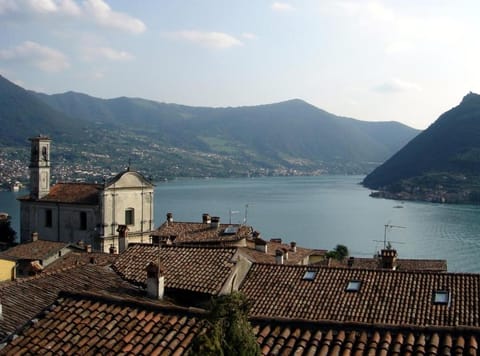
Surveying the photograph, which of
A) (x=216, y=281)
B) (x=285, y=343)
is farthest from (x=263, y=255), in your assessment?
(x=285, y=343)

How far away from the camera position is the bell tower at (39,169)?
4912 cm

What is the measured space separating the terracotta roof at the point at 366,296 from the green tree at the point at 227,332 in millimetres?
8686

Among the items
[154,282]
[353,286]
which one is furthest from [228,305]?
[353,286]

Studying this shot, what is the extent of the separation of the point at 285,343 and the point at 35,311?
511cm

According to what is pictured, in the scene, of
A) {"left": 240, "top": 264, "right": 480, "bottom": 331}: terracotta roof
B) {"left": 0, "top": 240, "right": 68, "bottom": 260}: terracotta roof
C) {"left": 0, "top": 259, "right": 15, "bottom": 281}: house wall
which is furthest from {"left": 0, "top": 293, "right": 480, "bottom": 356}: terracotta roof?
{"left": 0, "top": 240, "right": 68, "bottom": 260}: terracotta roof

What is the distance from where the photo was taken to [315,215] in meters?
123

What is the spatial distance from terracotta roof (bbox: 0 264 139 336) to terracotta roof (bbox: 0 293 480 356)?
1.46 metres

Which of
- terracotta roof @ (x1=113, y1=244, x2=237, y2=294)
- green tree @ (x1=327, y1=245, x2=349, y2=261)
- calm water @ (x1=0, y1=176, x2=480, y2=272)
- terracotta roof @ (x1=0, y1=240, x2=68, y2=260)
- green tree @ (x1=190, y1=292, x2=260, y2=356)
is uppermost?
green tree @ (x1=190, y1=292, x2=260, y2=356)

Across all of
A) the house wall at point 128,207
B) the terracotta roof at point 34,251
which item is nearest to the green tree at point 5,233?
the house wall at point 128,207

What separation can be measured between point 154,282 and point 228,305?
6622 millimetres

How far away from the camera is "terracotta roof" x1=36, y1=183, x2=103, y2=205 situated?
45438mm

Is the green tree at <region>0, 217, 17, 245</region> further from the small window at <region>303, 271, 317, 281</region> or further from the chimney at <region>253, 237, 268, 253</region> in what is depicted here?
the small window at <region>303, 271, 317, 281</region>

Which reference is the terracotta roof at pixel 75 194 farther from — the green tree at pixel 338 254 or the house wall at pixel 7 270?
the house wall at pixel 7 270

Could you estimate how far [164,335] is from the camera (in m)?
8.41
